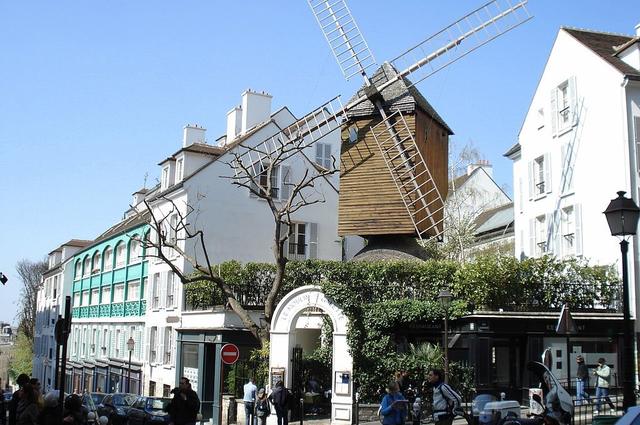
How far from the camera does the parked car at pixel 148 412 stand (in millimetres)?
22281

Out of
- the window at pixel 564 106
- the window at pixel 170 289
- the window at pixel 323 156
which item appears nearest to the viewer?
the window at pixel 564 106

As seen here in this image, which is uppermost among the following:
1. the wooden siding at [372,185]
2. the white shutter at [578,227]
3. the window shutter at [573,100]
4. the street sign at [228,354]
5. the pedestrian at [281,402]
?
the window shutter at [573,100]

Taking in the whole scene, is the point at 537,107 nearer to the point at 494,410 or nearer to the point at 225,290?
the point at 225,290

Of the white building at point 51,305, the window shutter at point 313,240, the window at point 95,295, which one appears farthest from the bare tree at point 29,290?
the window shutter at point 313,240

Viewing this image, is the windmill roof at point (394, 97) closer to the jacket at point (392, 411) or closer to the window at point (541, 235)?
the window at point (541, 235)

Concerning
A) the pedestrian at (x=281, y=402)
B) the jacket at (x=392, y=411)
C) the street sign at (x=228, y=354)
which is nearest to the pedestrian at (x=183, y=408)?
the jacket at (x=392, y=411)

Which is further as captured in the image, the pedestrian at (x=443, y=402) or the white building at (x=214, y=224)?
the white building at (x=214, y=224)

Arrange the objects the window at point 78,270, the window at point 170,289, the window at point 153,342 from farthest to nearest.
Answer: the window at point 78,270
the window at point 153,342
the window at point 170,289

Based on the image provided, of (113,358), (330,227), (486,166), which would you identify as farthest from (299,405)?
(486,166)

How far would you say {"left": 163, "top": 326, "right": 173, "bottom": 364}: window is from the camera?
35.8 meters

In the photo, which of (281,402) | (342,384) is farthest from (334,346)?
(281,402)

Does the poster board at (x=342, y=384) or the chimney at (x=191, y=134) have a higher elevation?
the chimney at (x=191, y=134)

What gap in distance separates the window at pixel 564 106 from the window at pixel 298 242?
13267mm

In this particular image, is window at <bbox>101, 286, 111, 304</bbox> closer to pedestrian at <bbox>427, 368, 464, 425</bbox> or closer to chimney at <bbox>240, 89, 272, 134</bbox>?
chimney at <bbox>240, 89, 272, 134</bbox>
